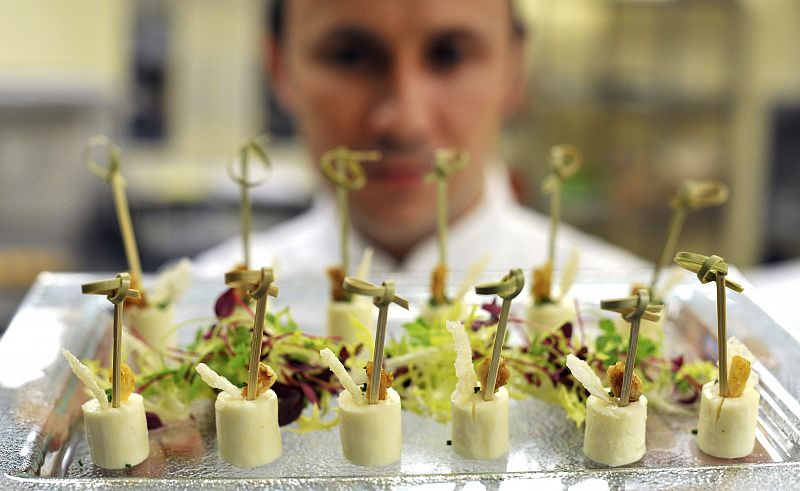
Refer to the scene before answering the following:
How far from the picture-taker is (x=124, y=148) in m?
3.87

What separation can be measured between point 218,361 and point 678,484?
523 millimetres

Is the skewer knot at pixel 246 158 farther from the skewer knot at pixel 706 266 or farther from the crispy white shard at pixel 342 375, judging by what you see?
the skewer knot at pixel 706 266

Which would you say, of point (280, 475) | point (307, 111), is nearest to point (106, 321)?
point (280, 475)

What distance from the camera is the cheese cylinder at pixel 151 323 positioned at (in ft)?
3.98

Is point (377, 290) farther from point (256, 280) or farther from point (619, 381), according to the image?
point (619, 381)

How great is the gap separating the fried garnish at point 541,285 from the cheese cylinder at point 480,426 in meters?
0.32

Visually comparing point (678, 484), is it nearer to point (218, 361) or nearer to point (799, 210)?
point (218, 361)

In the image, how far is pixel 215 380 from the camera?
0.89m

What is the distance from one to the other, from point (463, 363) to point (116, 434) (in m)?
0.35

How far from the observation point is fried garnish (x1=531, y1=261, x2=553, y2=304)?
4.02 ft

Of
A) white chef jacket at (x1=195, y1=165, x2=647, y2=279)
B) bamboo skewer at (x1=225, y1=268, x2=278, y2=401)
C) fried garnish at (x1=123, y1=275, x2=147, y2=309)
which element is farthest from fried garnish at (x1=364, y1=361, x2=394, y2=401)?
white chef jacket at (x1=195, y1=165, x2=647, y2=279)

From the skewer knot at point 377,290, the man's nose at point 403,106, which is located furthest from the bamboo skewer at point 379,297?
the man's nose at point 403,106

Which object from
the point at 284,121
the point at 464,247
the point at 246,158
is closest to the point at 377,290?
the point at 246,158

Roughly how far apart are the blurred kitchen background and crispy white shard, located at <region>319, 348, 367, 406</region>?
2.31 metres
